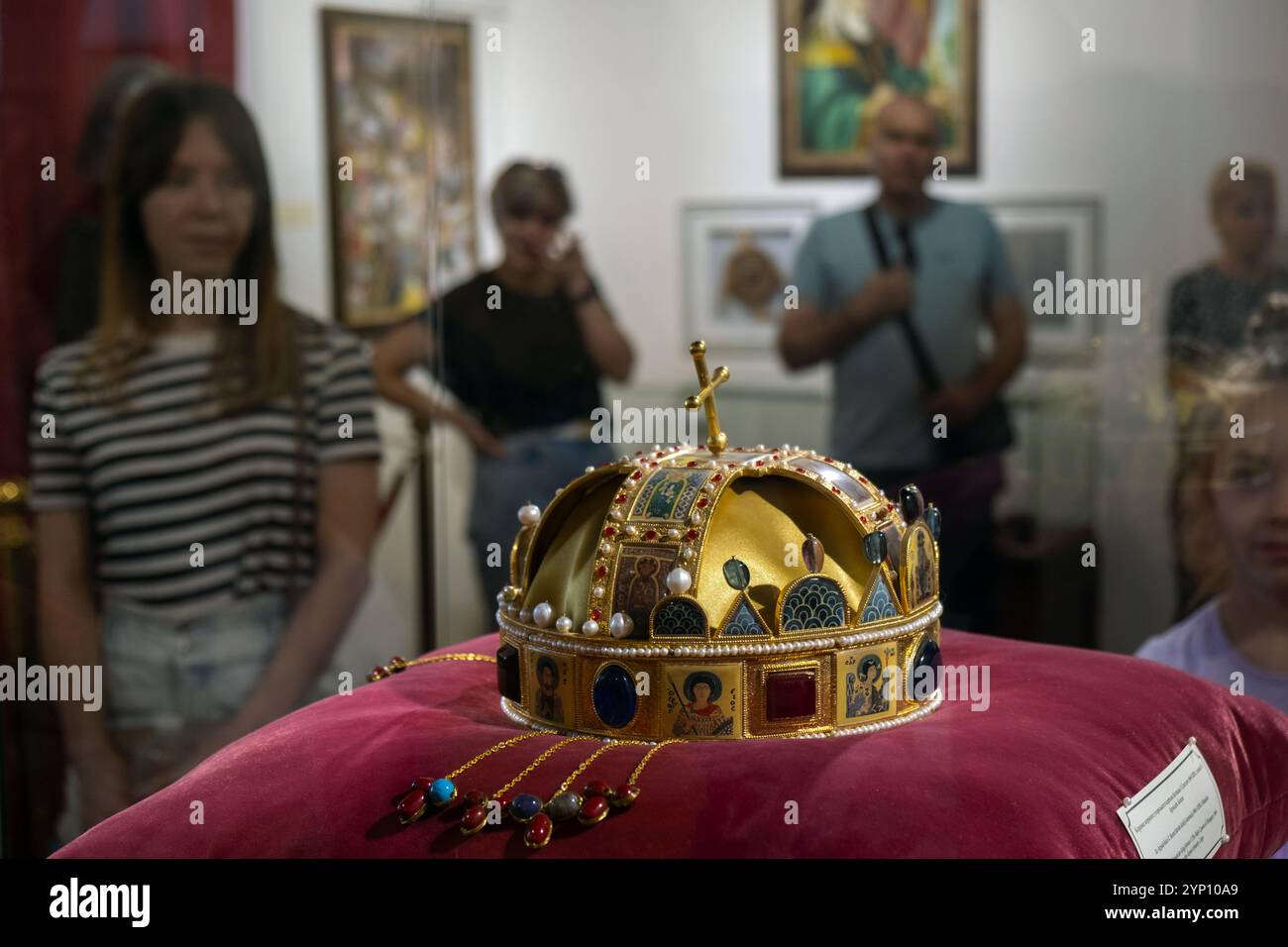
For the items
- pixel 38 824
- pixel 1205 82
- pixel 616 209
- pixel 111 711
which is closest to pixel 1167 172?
pixel 1205 82

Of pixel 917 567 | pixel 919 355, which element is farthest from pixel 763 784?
pixel 919 355

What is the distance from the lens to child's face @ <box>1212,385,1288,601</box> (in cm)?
200

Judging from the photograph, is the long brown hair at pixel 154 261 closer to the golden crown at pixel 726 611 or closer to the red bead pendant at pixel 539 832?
the golden crown at pixel 726 611

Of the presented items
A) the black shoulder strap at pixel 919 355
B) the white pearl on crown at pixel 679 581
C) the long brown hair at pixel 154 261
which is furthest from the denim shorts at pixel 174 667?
the white pearl on crown at pixel 679 581

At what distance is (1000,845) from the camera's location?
1.17 m

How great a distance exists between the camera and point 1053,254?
226 cm

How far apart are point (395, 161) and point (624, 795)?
1561 mm

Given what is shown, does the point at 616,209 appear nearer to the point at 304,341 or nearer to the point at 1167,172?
the point at 304,341

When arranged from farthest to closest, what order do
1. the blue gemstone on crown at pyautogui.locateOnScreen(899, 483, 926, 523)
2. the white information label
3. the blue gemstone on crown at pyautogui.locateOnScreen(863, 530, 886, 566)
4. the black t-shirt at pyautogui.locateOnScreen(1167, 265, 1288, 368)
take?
the black t-shirt at pyautogui.locateOnScreen(1167, 265, 1288, 368)
the blue gemstone on crown at pyautogui.locateOnScreen(899, 483, 926, 523)
the blue gemstone on crown at pyautogui.locateOnScreen(863, 530, 886, 566)
the white information label

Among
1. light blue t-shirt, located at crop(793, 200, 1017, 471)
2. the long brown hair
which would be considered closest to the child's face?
light blue t-shirt, located at crop(793, 200, 1017, 471)

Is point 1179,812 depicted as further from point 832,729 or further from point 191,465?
point 191,465

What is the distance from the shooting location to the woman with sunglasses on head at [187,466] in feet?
7.55

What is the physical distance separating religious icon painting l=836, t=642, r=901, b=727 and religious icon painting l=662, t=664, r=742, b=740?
10 centimetres

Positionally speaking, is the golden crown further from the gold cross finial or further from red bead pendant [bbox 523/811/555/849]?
red bead pendant [bbox 523/811/555/849]
